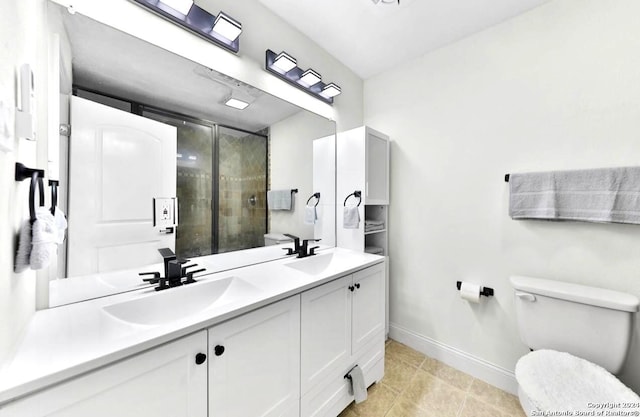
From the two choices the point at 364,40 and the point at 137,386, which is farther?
the point at 364,40

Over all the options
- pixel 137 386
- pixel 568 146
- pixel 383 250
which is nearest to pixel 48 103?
pixel 137 386

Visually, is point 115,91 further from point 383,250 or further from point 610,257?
point 610,257

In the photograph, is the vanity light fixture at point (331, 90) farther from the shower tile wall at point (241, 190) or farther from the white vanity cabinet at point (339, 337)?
the white vanity cabinet at point (339, 337)

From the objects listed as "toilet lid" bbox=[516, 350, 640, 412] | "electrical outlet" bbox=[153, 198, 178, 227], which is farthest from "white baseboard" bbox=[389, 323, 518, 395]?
"electrical outlet" bbox=[153, 198, 178, 227]

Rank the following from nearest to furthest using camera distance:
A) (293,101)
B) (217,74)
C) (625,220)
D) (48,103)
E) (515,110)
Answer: (48,103) → (625,220) → (217,74) → (515,110) → (293,101)

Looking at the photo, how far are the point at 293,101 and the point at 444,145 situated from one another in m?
1.25

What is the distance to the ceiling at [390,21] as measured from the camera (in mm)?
1543

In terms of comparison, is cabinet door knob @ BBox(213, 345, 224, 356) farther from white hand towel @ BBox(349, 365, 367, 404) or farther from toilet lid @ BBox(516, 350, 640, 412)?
toilet lid @ BBox(516, 350, 640, 412)

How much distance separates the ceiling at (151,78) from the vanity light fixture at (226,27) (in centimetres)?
21

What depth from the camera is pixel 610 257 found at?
1.32 meters

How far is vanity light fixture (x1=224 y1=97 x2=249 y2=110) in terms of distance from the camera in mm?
1423

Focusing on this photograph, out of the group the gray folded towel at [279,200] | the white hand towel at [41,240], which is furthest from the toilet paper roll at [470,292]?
the white hand towel at [41,240]

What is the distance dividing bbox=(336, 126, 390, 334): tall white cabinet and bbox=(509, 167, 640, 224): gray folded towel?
0.92 meters

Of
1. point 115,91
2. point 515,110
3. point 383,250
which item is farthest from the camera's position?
point 383,250
